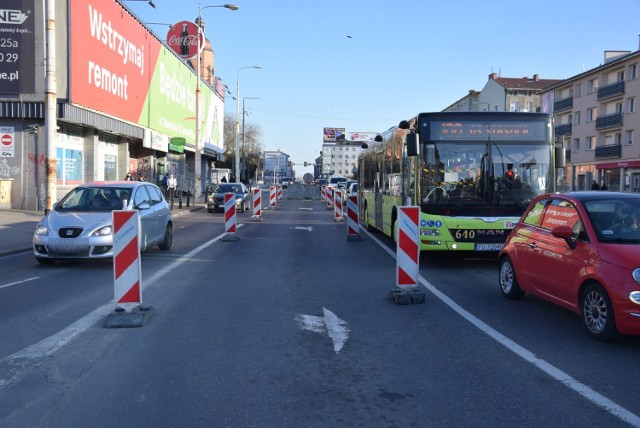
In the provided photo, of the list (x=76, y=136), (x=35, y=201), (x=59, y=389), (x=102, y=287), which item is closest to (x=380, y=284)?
(x=102, y=287)

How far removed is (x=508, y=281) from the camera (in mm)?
8219

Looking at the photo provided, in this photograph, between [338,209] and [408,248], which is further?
[338,209]

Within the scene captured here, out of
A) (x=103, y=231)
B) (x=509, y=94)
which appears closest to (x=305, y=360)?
(x=103, y=231)

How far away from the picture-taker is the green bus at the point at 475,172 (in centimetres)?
1078

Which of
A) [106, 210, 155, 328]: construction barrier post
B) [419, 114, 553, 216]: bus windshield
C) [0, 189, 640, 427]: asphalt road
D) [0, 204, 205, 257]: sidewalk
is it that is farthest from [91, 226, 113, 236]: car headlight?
[419, 114, 553, 216]: bus windshield

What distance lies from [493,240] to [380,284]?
269 centimetres

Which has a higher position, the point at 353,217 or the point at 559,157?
the point at 559,157

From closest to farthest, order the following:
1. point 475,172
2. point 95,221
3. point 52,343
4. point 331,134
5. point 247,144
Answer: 1. point 52,343
2. point 95,221
3. point 475,172
4. point 247,144
5. point 331,134

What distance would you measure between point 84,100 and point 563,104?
→ 169 ft

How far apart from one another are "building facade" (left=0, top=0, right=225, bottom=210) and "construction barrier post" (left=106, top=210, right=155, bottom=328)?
421 inches

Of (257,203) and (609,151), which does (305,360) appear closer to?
(257,203)

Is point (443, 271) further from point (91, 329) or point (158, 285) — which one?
point (91, 329)

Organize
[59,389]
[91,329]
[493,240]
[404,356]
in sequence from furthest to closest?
[493,240] < [91,329] < [404,356] < [59,389]

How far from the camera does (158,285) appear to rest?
29.8 feet
